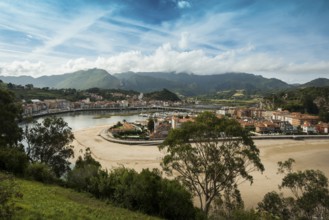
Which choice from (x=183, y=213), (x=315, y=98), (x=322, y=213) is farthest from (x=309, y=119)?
(x=183, y=213)

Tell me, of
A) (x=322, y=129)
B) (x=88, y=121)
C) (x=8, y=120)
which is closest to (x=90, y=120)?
(x=88, y=121)

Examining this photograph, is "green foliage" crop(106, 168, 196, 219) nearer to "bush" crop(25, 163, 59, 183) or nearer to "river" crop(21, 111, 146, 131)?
"bush" crop(25, 163, 59, 183)

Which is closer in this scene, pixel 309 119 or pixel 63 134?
pixel 63 134

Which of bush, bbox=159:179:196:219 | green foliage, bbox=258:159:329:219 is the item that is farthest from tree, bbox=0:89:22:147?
green foliage, bbox=258:159:329:219

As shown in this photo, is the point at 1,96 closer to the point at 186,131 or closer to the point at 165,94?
the point at 186,131

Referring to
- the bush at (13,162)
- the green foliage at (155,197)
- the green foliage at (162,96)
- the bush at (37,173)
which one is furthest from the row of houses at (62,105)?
the green foliage at (155,197)
